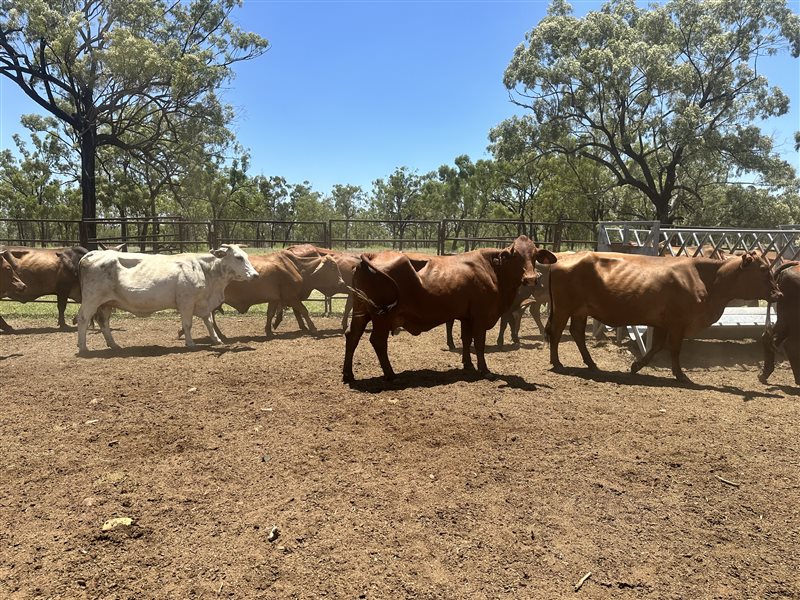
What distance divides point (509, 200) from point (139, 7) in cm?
2926

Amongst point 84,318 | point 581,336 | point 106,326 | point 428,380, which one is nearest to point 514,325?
point 581,336

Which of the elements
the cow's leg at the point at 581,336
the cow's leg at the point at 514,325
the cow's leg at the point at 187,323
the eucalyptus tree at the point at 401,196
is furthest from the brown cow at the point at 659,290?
the eucalyptus tree at the point at 401,196

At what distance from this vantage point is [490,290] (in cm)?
690

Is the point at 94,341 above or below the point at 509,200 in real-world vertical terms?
below

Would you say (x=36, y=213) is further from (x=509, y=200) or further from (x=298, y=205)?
(x=509, y=200)

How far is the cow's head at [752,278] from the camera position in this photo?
6992 millimetres

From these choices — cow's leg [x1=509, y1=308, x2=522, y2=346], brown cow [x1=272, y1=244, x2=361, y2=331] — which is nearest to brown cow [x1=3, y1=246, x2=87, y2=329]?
brown cow [x1=272, y1=244, x2=361, y2=331]

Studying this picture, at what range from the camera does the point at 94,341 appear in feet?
30.1

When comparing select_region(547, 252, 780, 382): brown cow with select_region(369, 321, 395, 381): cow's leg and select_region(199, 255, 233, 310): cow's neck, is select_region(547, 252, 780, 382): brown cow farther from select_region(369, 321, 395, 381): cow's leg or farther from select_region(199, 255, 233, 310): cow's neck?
select_region(199, 255, 233, 310): cow's neck

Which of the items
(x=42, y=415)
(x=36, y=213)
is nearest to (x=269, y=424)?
(x=42, y=415)

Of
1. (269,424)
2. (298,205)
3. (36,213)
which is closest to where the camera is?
(269,424)

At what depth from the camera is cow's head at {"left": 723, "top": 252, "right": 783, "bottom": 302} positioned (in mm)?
6992

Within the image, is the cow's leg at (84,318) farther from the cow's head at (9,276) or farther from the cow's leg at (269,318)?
the cow's leg at (269,318)

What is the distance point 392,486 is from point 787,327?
6330mm
